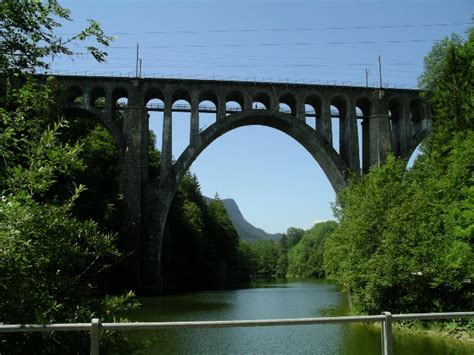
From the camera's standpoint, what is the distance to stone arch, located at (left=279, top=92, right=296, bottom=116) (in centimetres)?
3649

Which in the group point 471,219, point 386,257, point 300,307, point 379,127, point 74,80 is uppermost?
point 74,80

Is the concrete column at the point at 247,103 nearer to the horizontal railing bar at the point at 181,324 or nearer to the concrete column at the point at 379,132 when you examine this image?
the concrete column at the point at 379,132

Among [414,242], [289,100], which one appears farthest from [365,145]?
[414,242]

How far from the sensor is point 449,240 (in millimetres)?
15727

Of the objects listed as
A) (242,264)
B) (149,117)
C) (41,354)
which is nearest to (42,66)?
(41,354)

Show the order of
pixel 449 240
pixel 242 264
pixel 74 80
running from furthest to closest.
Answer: pixel 242 264 < pixel 74 80 < pixel 449 240

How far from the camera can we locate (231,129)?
120 ft

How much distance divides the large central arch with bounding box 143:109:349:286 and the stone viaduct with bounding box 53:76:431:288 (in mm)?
67

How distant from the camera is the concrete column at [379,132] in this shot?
3478 cm

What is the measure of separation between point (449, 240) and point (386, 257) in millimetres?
2120

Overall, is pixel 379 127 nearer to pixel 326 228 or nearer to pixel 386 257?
pixel 386 257

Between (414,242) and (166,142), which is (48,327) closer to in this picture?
(414,242)

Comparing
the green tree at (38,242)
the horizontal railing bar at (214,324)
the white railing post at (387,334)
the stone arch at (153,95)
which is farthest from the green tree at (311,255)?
the horizontal railing bar at (214,324)

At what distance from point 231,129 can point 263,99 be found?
132 inches
